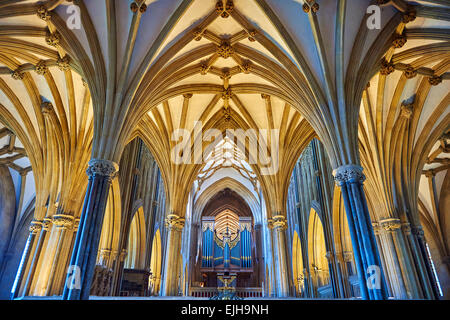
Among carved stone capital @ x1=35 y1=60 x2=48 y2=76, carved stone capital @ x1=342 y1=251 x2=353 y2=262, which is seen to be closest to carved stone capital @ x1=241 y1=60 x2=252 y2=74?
carved stone capital @ x1=35 y1=60 x2=48 y2=76

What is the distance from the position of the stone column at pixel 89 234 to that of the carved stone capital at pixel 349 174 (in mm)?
6064

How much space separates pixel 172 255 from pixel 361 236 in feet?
A: 24.6

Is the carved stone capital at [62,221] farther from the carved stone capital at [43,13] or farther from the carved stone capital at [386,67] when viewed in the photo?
the carved stone capital at [386,67]

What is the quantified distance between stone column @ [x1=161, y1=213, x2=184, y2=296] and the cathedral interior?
66 millimetres

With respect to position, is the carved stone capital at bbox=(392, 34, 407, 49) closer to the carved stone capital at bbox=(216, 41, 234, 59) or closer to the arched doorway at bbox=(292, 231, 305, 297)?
the carved stone capital at bbox=(216, 41, 234, 59)

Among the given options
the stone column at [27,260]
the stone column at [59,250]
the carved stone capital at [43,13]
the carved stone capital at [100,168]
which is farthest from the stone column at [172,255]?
the carved stone capital at [43,13]

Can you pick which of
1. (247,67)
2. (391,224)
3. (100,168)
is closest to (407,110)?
(391,224)

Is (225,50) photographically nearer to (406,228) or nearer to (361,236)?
(361,236)

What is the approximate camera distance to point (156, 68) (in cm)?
1017

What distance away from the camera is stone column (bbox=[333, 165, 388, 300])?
713 centimetres

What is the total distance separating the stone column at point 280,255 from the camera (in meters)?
12.6

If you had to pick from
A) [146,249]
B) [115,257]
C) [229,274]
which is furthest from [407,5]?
[229,274]
